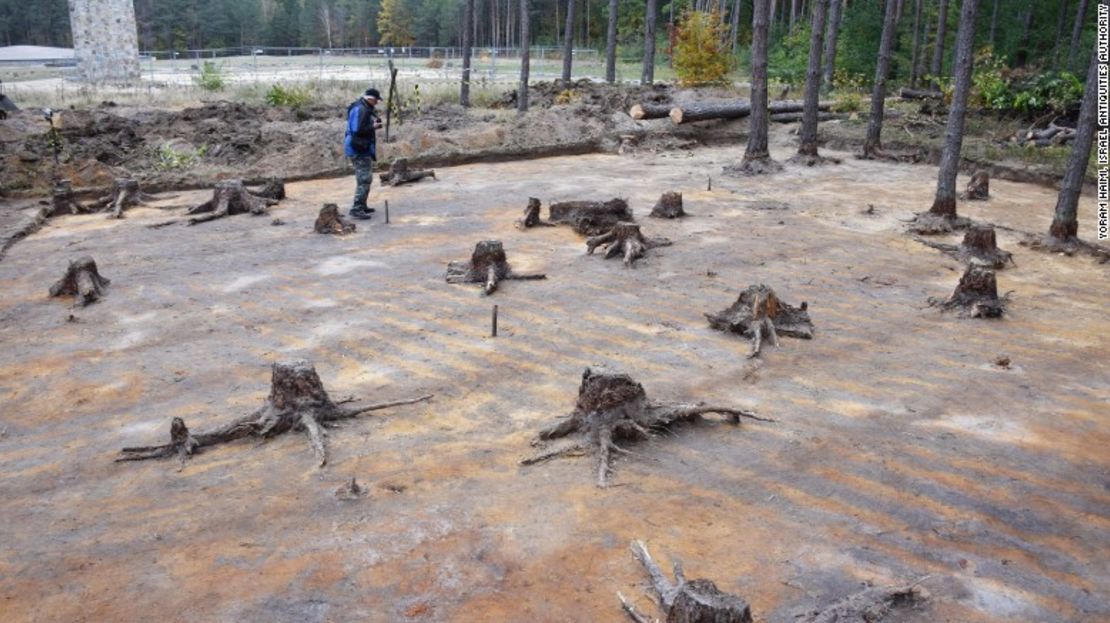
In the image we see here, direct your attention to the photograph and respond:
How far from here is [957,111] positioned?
1373cm

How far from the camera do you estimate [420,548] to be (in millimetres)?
5160

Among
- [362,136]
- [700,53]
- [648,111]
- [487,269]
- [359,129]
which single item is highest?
[700,53]

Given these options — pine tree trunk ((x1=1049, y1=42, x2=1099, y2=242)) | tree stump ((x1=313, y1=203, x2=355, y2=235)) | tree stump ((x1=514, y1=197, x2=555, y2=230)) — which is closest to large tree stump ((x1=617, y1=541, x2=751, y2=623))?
tree stump ((x1=514, y1=197, x2=555, y2=230))

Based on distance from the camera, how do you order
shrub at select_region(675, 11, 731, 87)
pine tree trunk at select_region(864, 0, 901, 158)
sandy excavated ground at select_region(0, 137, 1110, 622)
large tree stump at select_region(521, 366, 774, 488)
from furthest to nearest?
shrub at select_region(675, 11, 731, 87), pine tree trunk at select_region(864, 0, 901, 158), large tree stump at select_region(521, 366, 774, 488), sandy excavated ground at select_region(0, 137, 1110, 622)

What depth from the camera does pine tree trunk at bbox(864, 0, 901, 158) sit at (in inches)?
765

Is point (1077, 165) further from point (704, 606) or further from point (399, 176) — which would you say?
point (399, 176)

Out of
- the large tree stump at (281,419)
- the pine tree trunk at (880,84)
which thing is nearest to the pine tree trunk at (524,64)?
the pine tree trunk at (880,84)

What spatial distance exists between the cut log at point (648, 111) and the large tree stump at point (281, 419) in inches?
718

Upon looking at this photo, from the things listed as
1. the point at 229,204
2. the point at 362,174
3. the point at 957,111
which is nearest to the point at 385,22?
the point at 229,204

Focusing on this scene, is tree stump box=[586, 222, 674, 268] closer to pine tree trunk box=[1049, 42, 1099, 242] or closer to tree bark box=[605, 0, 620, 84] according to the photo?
pine tree trunk box=[1049, 42, 1099, 242]

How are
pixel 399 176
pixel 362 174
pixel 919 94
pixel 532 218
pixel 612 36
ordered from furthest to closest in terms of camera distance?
pixel 612 36, pixel 919 94, pixel 399 176, pixel 362 174, pixel 532 218

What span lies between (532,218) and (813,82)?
9511 mm

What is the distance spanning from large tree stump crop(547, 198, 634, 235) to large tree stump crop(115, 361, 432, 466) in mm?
6895

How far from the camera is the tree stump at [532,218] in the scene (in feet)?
45.5
